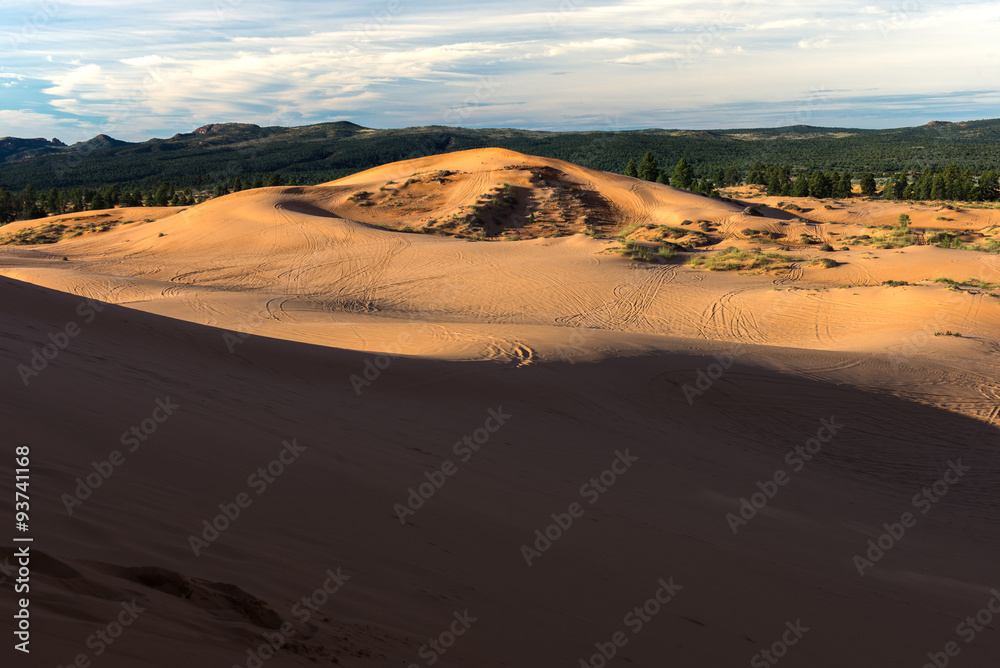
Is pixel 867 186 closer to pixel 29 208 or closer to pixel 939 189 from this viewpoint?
pixel 939 189

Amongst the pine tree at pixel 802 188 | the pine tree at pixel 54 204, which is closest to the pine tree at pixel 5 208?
the pine tree at pixel 54 204

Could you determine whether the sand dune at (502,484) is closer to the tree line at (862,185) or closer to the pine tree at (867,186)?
the tree line at (862,185)

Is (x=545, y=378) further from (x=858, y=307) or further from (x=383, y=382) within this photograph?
(x=858, y=307)

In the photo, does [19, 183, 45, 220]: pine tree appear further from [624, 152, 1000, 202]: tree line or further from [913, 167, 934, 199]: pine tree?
[913, 167, 934, 199]: pine tree

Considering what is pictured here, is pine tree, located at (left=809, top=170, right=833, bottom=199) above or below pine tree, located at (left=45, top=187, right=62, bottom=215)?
below

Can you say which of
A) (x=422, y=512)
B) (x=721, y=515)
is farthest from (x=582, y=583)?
(x=721, y=515)

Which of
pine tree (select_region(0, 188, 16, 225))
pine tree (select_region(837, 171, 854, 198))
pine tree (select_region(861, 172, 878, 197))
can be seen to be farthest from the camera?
pine tree (select_region(837, 171, 854, 198))

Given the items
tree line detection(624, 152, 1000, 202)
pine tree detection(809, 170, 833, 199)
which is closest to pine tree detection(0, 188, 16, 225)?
tree line detection(624, 152, 1000, 202)
